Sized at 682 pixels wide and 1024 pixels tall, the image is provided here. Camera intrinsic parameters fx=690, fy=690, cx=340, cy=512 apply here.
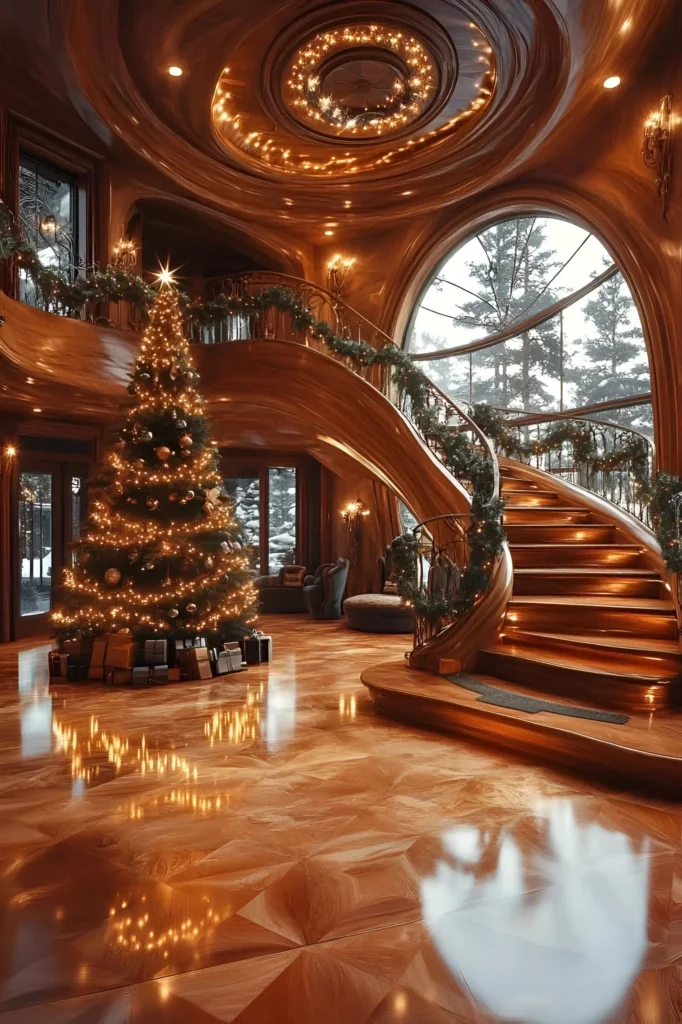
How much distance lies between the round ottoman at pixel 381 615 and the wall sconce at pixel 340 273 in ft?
18.7

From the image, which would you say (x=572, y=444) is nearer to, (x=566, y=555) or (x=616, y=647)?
(x=566, y=555)

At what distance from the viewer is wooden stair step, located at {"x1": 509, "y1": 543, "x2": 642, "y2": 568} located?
24.2ft

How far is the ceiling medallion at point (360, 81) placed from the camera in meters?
7.94

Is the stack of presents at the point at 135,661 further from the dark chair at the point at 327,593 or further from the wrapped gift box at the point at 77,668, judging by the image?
the dark chair at the point at 327,593

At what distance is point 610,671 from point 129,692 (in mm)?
4168

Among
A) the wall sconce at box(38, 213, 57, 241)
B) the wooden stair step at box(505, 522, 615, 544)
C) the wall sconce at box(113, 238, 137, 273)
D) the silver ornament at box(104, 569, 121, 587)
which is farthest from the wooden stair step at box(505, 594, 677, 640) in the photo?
the wall sconce at box(38, 213, 57, 241)

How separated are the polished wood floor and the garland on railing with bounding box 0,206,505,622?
165 cm

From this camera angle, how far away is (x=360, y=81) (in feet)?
28.1

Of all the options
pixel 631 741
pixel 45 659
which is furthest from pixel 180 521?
pixel 631 741

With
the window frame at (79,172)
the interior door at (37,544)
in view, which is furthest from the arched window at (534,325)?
the interior door at (37,544)

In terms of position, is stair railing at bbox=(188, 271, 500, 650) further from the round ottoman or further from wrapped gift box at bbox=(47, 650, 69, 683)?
wrapped gift box at bbox=(47, 650, 69, 683)

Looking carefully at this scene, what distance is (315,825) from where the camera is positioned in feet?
11.5

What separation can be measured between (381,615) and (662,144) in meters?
6.50

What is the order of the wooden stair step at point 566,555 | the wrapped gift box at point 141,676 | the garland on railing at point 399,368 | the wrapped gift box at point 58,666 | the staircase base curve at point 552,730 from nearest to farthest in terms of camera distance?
the staircase base curve at point 552,730
the garland on railing at point 399,368
the wrapped gift box at point 141,676
the wrapped gift box at point 58,666
the wooden stair step at point 566,555
